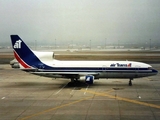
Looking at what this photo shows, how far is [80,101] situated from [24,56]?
11.5 m

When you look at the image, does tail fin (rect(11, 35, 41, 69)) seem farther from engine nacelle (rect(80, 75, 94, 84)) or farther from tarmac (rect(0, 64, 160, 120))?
engine nacelle (rect(80, 75, 94, 84))

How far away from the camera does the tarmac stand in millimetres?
16562

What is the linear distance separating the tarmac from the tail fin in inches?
104

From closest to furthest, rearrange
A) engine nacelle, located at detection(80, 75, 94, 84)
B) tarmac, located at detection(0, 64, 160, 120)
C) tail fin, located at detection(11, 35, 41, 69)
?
tarmac, located at detection(0, 64, 160, 120), engine nacelle, located at detection(80, 75, 94, 84), tail fin, located at detection(11, 35, 41, 69)

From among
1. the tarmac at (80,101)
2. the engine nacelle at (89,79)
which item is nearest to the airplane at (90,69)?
the engine nacelle at (89,79)

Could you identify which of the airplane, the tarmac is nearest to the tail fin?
the airplane

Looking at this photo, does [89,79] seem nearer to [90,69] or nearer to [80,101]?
[90,69]

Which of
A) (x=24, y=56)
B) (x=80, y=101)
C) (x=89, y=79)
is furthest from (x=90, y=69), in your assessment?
(x=24, y=56)

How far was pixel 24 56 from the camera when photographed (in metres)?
29.0

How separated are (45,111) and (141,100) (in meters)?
8.64

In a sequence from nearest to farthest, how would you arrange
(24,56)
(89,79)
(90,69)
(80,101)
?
1. (80,101)
2. (89,79)
3. (90,69)
4. (24,56)

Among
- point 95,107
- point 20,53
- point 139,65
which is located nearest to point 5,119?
point 95,107

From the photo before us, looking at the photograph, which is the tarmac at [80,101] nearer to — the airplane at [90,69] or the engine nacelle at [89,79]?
the engine nacelle at [89,79]

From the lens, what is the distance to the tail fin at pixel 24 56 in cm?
2875
